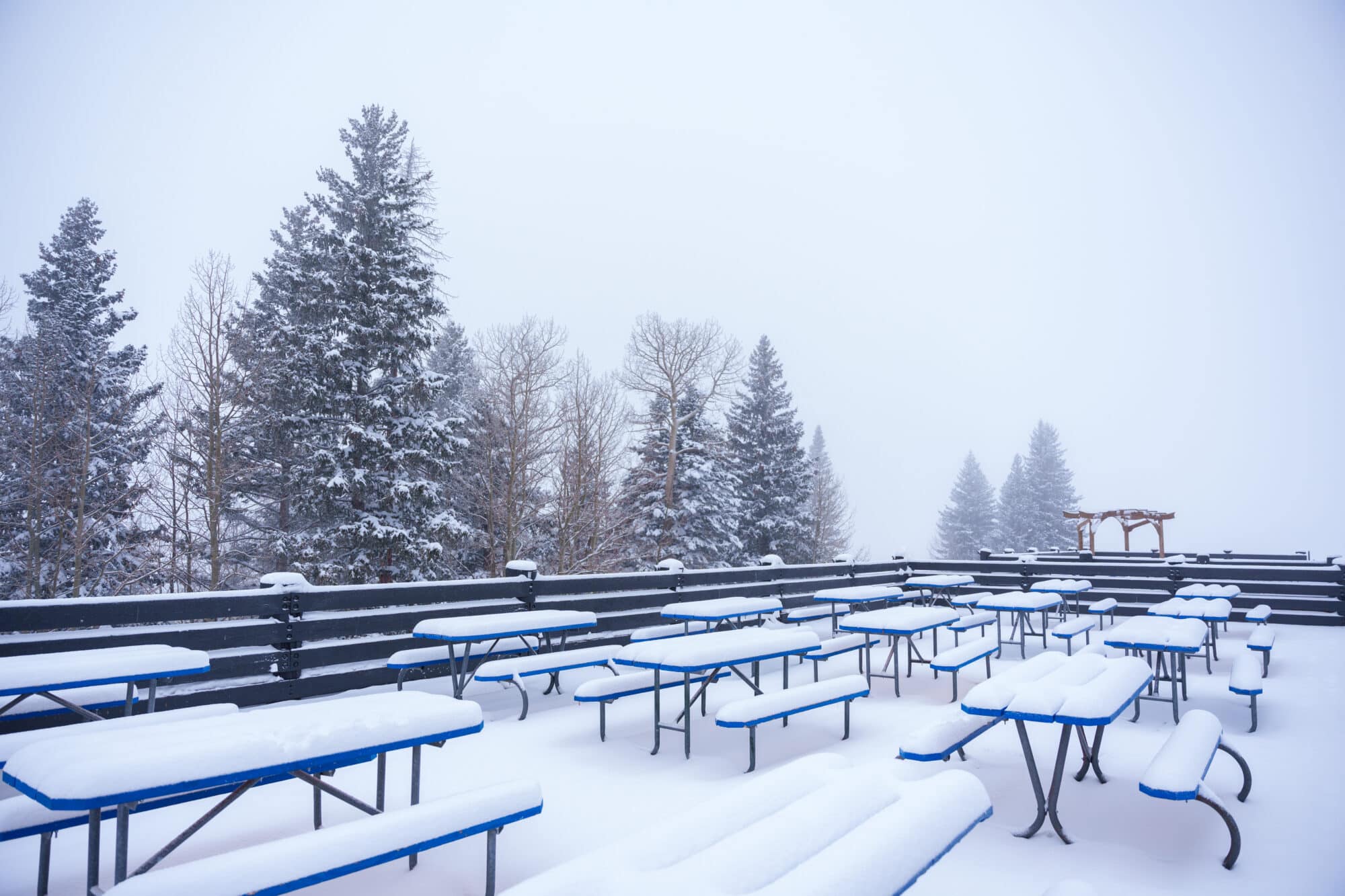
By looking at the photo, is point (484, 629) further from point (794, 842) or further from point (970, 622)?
point (970, 622)

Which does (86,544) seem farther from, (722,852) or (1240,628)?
(1240,628)

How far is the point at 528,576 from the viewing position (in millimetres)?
7344

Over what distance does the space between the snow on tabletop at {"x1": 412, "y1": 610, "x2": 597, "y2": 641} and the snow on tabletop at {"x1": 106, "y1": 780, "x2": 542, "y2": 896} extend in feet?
9.50

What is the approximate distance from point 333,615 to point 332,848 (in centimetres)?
442

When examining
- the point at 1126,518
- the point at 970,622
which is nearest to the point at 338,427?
the point at 970,622

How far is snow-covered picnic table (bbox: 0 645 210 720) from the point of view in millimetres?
3070

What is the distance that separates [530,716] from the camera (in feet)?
18.7

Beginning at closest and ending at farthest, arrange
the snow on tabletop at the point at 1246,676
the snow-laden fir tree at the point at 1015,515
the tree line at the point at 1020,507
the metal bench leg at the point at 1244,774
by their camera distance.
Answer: the metal bench leg at the point at 1244,774 → the snow on tabletop at the point at 1246,676 → the tree line at the point at 1020,507 → the snow-laden fir tree at the point at 1015,515

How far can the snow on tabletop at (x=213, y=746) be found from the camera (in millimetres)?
1933

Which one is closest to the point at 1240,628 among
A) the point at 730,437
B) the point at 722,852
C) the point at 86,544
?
the point at 722,852

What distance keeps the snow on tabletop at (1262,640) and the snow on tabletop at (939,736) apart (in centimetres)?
374

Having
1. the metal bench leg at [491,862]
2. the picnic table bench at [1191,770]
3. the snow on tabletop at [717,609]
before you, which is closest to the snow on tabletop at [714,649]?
the snow on tabletop at [717,609]

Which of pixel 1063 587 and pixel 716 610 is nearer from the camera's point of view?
pixel 716 610

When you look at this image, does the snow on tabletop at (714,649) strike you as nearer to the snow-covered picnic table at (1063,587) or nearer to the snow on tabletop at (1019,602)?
the snow on tabletop at (1019,602)
